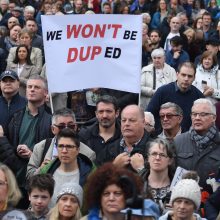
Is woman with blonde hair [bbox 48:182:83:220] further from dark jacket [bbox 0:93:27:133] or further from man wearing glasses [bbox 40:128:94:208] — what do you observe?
dark jacket [bbox 0:93:27:133]

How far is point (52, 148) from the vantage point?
37.9 ft

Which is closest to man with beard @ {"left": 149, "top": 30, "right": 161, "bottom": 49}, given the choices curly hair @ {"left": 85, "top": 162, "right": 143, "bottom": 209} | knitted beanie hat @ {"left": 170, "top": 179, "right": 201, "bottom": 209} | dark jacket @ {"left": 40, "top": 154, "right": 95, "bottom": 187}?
dark jacket @ {"left": 40, "top": 154, "right": 95, "bottom": 187}

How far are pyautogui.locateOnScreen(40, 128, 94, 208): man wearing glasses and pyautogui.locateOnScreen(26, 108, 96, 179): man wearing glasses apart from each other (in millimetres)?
343

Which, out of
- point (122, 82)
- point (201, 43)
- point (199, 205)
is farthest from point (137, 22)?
point (201, 43)

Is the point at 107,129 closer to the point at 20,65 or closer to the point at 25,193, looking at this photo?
the point at 25,193

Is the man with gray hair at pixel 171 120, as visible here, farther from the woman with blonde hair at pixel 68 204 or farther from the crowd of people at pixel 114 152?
the woman with blonde hair at pixel 68 204

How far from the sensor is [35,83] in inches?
505

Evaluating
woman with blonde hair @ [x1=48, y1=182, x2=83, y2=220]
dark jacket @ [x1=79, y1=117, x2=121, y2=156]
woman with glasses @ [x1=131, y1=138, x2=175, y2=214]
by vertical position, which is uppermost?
dark jacket @ [x1=79, y1=117, x2=121, y2=156]

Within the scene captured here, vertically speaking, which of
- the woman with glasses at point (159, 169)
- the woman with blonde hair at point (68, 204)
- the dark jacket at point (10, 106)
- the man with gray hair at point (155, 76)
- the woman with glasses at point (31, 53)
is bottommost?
the woman with blonde hair at point (68, 204)

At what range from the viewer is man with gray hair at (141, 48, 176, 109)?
51.9ft

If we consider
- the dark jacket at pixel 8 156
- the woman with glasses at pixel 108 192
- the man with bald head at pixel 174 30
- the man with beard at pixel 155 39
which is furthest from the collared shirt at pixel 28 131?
the man with bald head at pixel 174 30

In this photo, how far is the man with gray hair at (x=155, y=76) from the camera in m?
15.8

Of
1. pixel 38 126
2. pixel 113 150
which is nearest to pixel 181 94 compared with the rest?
pixel 38 126

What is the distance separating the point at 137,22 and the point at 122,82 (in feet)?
2.41
